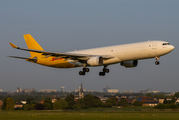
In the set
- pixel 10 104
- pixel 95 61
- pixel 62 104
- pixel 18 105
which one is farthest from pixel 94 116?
pixel 18 105

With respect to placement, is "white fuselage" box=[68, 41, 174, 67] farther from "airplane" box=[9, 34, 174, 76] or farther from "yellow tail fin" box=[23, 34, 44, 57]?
"yellow tail fin" box=[23, 34, 44, 57]

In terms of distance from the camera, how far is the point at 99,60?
49406mm

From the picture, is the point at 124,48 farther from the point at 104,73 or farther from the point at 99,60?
the point at 104,73

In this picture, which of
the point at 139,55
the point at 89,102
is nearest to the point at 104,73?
the point at 139,55

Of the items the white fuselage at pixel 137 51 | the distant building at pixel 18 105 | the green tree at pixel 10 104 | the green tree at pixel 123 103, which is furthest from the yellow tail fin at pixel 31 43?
the green tree at pixel 123 103

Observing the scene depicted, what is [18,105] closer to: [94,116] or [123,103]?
[123,103]

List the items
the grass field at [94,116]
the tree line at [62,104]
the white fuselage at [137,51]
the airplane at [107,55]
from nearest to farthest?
the white fuselage at [137,51]
the airplane at [107,55]
the grass field at [94,116]
the tree line at [62,104]

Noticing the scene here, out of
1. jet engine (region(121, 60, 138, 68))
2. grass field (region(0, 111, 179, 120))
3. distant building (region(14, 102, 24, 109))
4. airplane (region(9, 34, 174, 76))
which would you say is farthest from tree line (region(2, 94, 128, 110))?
jet engine (region(121, 60, 138, 68))

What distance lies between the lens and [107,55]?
49938 millimetres

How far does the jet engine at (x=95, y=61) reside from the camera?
160 ft

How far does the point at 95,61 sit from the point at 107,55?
2474 mm

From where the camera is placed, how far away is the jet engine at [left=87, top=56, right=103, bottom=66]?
160ft

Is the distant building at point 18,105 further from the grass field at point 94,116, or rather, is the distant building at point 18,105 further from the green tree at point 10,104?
the grass field at point 94,116

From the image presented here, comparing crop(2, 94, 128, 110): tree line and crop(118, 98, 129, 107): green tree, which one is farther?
crop(118, 98, 129, 107): green tree
